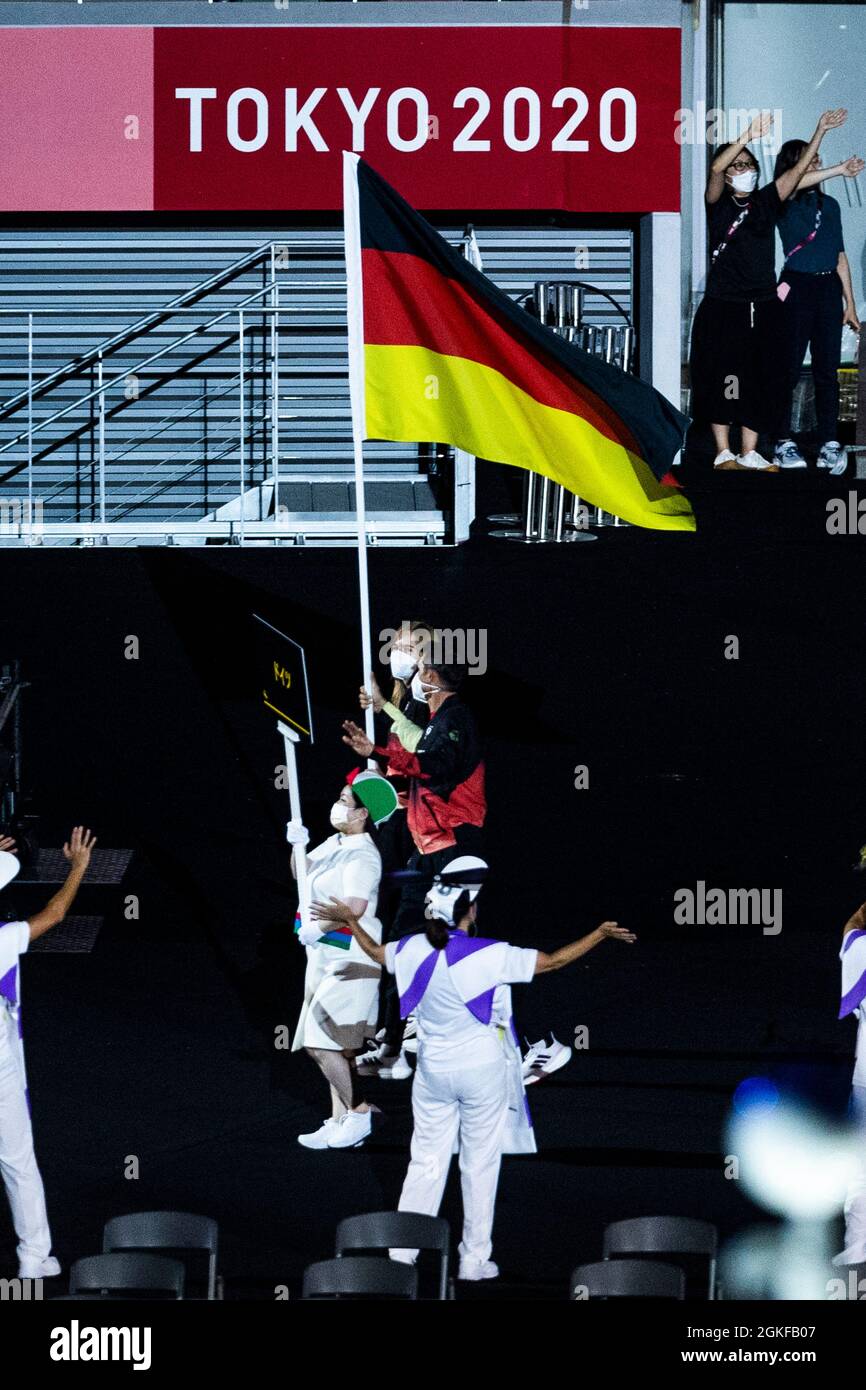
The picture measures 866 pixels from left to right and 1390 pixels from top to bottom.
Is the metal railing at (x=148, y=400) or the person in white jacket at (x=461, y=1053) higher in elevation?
the metal railing at (x=148, y=400)

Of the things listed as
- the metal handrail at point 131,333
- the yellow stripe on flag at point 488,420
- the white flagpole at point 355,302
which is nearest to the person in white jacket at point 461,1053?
the white flagpole at point 355,302

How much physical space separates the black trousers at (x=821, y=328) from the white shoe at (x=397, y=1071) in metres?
6.24

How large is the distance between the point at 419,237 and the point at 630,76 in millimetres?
6003

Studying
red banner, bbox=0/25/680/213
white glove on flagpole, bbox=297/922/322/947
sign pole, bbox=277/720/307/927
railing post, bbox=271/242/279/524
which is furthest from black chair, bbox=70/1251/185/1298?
red banner, bbox=0/25/680/213

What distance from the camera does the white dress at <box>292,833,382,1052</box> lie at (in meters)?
11.1

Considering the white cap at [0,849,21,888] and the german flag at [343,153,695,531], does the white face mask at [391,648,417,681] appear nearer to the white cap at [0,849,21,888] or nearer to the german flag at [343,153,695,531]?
the german flag at [343,153,695,531]

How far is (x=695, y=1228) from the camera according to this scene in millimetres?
8297

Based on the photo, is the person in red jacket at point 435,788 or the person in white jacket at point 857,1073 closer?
the person in white jacket at point 857,1073

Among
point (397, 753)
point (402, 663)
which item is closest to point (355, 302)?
point (402, 663)

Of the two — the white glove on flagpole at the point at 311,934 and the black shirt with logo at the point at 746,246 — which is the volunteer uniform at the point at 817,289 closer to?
the black shirt with logo at the point at 746,246

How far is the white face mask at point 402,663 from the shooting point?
1301 centimetres

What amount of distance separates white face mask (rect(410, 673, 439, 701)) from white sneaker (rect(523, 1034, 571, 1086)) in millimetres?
2062

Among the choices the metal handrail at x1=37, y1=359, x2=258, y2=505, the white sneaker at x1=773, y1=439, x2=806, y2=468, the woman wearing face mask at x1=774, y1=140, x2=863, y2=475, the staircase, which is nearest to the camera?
the white sneaker at x1=773, y1=439, x2=806, y2=468

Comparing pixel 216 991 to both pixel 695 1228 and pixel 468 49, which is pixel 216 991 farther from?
pixel 468 49
